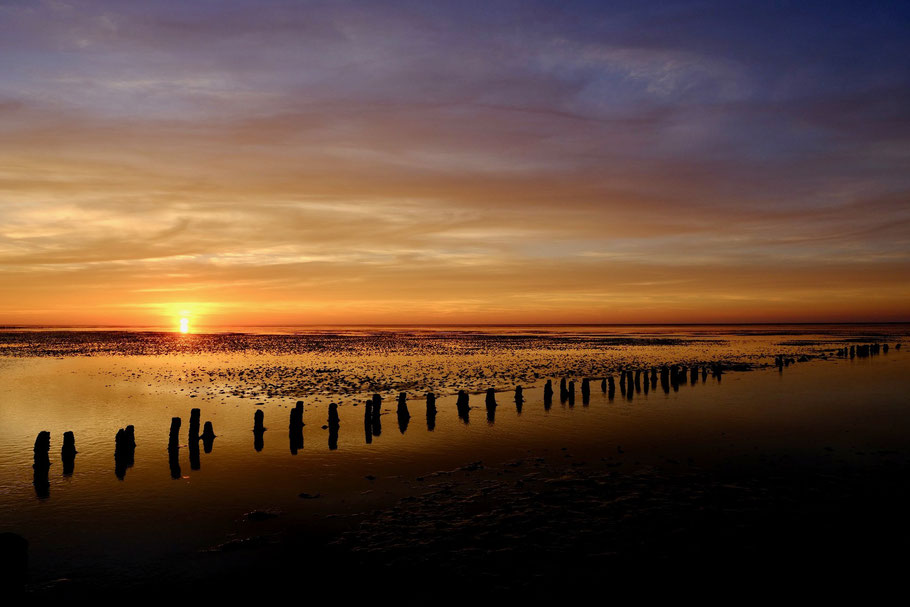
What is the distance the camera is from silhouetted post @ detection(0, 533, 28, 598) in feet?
22.8

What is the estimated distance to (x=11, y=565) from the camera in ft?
23.1

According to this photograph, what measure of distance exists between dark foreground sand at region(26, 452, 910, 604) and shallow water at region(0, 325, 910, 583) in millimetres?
1328

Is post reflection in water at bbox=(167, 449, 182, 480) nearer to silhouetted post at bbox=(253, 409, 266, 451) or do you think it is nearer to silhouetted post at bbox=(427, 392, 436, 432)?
silhouetted post at bbox=(253, 409, 266, 451)

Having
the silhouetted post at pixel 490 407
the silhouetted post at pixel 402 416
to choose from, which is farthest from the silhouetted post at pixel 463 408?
the silhouetted post at pixel 402 416

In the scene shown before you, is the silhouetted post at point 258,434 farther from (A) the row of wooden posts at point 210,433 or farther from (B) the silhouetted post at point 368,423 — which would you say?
(B) the silhouetted post at point 368,423

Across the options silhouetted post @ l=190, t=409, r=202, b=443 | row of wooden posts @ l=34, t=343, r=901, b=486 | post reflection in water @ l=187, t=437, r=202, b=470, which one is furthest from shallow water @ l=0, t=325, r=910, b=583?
silhouetted post @ l=190, t=409, r=202, b=443

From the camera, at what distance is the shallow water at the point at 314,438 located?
13.4 metres

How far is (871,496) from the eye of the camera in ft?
47.8

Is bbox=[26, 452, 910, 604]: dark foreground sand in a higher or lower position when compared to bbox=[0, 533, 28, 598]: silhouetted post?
lower

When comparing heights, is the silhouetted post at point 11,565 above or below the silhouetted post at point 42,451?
above

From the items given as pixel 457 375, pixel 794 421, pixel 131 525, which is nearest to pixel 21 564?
pixel 131 525

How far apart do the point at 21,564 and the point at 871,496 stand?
17628 millimetres

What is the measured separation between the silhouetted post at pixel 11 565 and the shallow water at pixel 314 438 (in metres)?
4.03

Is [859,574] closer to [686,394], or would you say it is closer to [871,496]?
[871,496]
